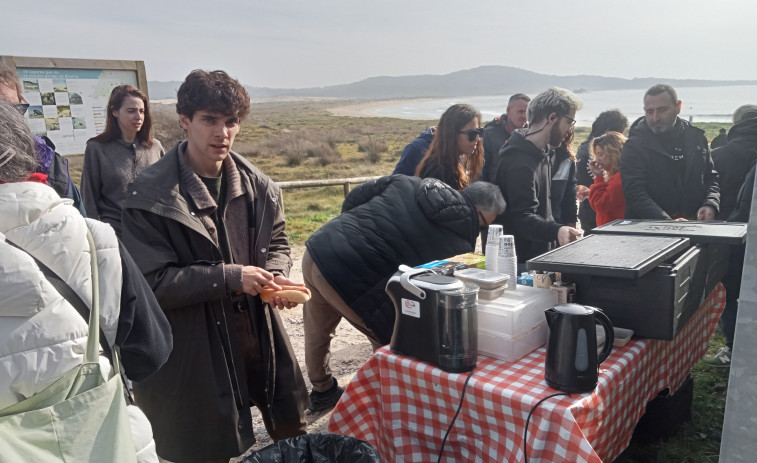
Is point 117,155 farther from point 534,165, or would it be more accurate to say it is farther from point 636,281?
point 636,281

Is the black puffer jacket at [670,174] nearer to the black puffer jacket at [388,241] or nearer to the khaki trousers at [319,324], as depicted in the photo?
the black puffer jacket at [388,241]

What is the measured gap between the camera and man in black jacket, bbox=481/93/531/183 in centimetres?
468

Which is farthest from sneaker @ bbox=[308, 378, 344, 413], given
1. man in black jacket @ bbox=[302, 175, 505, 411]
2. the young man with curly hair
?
the young man with curly hair

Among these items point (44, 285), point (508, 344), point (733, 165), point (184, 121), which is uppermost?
point (184, 121)

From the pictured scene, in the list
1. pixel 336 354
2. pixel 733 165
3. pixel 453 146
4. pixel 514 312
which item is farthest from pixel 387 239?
pixel 733 165

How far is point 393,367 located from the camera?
1.89 metres

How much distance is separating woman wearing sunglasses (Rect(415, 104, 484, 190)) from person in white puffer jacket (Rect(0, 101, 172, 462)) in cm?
250

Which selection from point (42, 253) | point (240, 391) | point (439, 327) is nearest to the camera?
point (42, 253)

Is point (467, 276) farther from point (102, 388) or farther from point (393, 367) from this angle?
point (102, 388)

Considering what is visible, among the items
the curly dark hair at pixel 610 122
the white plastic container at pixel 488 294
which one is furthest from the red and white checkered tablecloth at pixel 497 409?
the curly dark hair at pixel 610 122

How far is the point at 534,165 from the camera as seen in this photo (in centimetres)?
302

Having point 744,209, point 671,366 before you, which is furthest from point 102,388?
point 744,209

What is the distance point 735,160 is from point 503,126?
1856 mm

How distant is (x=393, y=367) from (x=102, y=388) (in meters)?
1.01
